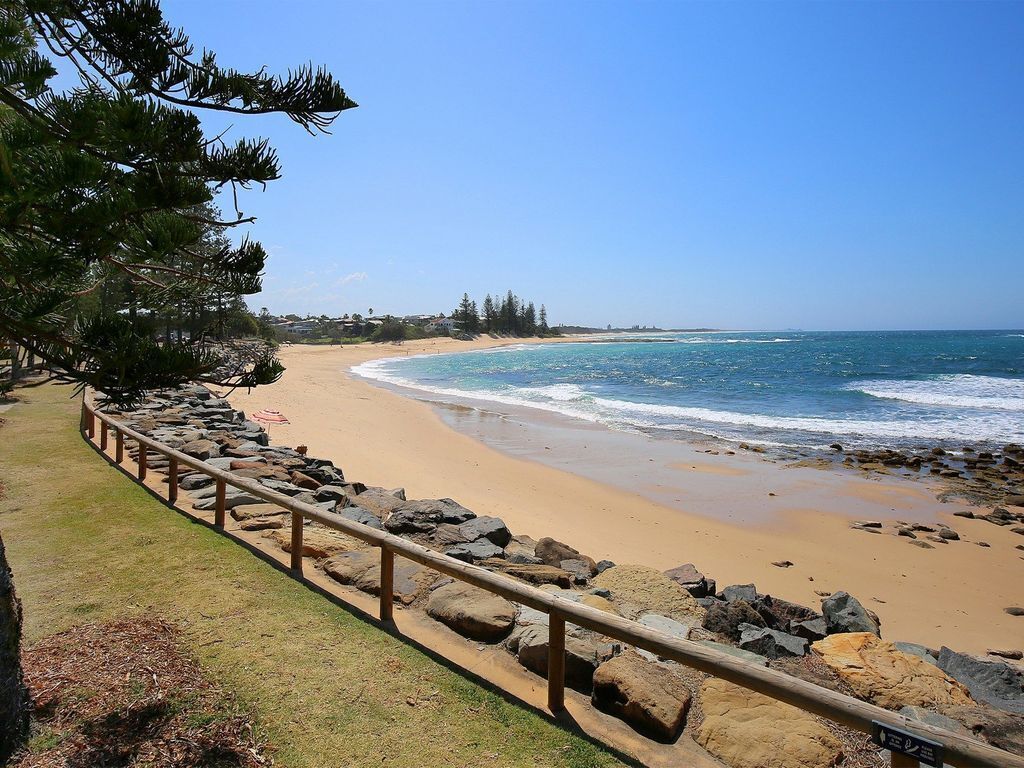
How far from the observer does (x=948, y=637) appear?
6492mm

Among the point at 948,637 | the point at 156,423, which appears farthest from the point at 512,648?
the point at 156,423

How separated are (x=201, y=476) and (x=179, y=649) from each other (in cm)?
500

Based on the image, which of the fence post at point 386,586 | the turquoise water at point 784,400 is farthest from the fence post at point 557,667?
the turquoise water at point 784,400

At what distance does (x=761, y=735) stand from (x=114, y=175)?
4.49 metres

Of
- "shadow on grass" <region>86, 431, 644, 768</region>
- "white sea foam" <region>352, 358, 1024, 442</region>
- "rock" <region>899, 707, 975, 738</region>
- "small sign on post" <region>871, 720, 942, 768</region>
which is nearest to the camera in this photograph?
"small sign on post" <region>871, 720, 942, 768</region>

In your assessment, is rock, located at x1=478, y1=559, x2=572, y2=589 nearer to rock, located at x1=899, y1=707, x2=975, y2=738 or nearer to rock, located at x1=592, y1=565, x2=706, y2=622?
rock, located at x1=592, y1=565, x2=706, y2=622

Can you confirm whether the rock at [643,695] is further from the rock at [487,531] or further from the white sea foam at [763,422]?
the white sea foam at [763,422]

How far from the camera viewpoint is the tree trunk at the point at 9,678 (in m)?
2.84

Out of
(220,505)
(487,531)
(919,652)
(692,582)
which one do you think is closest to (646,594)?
(692,582)

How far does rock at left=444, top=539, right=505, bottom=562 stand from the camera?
641 cm

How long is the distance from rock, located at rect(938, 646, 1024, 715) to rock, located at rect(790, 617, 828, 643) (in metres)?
0.91

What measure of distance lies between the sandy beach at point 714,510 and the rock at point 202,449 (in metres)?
3.06

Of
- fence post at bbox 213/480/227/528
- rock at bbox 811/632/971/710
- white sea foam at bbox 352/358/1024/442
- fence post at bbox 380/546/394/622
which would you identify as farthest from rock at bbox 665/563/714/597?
white sea foam at bbox 352/358/1024/442

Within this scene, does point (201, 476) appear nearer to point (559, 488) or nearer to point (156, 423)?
point (156, 423)
